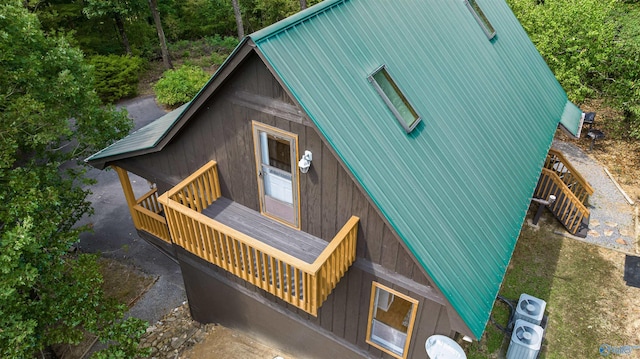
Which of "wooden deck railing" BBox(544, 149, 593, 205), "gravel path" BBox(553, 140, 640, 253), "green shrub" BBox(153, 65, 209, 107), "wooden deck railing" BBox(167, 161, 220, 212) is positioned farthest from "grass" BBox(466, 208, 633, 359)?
"green shrub" BBox(153, 65, 209, 107)

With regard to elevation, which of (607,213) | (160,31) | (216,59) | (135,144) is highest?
(160,31)

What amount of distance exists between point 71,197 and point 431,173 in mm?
9699

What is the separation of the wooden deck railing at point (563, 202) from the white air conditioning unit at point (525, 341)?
6.33 meters

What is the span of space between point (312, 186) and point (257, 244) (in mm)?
1575

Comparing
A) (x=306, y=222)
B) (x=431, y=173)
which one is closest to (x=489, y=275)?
(x=431, y=173)

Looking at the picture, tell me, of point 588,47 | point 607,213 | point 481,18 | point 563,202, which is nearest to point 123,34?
point 481,18

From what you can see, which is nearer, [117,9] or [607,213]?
[607,213]

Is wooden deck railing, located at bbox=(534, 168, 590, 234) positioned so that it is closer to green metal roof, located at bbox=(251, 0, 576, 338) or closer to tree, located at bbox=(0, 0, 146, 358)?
green metal roof, located at bbox=(251, 0, 576, 338)

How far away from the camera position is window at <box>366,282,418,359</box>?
873 cm

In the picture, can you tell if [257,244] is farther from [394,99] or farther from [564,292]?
[564,292]

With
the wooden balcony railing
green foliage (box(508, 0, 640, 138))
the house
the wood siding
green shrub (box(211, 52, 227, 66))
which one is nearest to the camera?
the house

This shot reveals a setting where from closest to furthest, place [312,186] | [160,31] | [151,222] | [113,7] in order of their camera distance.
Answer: [312,186] < [151,222] < [113,7] < [160,31]

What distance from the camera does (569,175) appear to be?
16922 mm

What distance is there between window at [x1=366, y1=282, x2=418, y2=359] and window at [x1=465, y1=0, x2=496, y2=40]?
881cm
